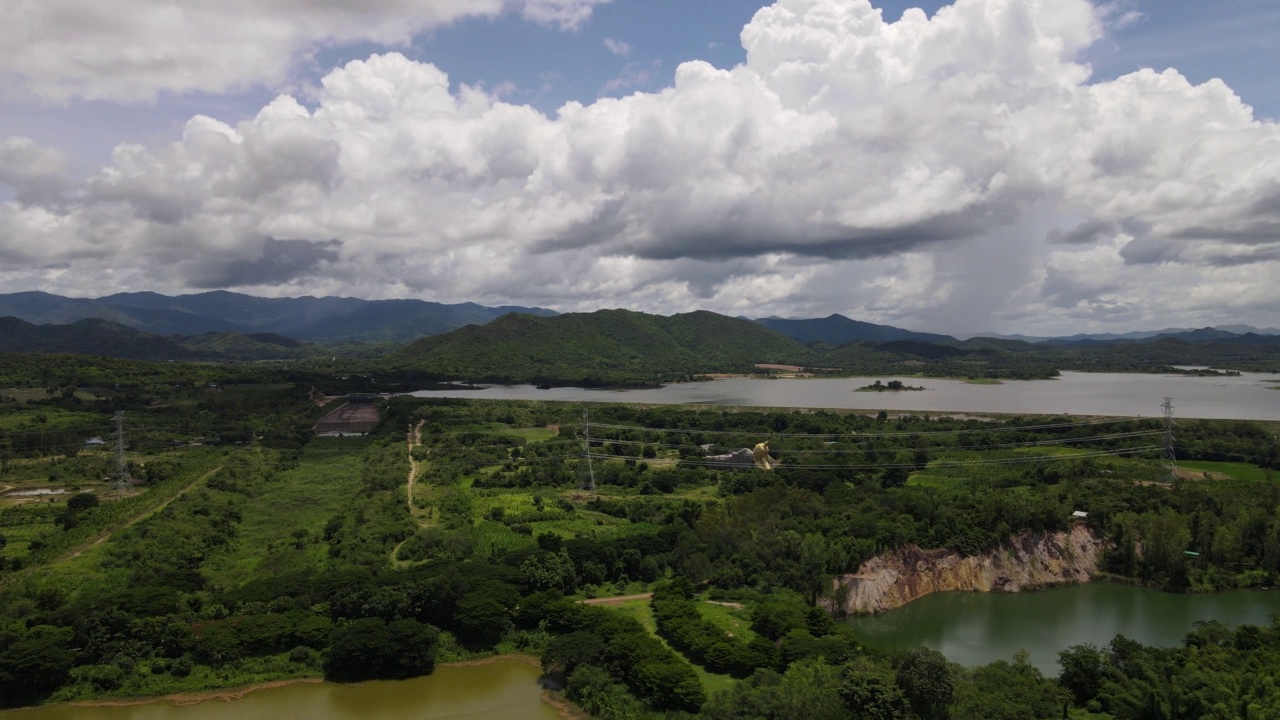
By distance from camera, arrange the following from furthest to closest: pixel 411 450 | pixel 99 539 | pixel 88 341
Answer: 1. pixel 88 341
2. pixel 411 450
3. pixel 99 539

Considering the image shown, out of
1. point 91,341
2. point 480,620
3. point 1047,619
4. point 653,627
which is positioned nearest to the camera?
point 480,620

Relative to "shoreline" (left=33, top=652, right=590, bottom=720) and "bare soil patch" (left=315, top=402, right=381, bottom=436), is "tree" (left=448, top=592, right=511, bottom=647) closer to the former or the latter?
"shoreline" (left=33, top=652, right=590, bottom=720)

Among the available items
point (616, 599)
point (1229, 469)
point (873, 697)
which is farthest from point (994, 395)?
point (873, 697)

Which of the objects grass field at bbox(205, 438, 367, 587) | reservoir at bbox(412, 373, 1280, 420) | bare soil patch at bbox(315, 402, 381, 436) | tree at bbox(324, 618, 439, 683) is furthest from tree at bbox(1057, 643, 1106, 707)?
bare soil patch at bbox(315, 402, 381, 436)

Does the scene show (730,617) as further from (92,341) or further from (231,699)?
(92,341)

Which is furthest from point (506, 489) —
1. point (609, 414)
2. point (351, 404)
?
point (351, 404)

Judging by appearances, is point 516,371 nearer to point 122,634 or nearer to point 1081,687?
point 122,634

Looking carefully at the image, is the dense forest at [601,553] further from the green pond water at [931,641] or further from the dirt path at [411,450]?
the green pond water at [931,641]
